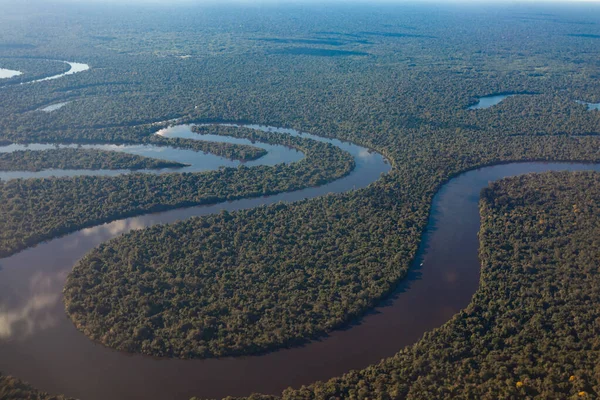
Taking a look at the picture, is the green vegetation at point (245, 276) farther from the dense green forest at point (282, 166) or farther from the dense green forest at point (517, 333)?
the dense green forest at point (517, 333)

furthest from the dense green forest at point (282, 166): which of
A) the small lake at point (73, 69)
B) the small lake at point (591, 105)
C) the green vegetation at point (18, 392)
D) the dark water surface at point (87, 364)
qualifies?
the green vegetation at point (18, 392)

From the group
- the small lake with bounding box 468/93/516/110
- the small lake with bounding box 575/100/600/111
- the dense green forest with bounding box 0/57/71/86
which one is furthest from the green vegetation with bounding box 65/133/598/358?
the dense green forest with bounding box 0/57/71/86

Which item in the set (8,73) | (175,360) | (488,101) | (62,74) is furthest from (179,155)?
(8,73)

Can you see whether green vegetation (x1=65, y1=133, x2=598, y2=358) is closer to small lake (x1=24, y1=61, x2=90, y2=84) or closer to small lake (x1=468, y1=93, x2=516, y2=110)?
small lake (x1=468, y1=93, x2=516, y2=110)

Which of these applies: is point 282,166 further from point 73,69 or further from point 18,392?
point 73,69

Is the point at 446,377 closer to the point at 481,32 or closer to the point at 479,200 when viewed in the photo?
the point at 479,200

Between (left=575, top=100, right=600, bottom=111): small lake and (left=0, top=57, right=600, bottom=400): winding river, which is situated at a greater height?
(left=575, top=100, right=600, bottom=111): small lake
